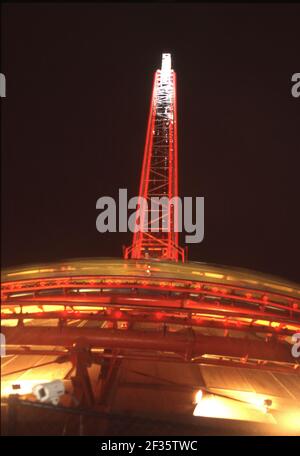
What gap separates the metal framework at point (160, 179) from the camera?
650 inches

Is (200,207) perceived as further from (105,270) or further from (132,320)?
(132,320)

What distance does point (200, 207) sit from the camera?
57.1 feet

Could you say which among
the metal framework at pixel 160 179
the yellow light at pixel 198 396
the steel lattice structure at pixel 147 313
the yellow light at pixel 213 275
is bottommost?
the yellow light at pixel 198 396

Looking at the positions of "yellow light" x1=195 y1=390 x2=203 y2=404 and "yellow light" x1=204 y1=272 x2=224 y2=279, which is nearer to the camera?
"yellow light" x1=195 y1=390 x2=203 y2=404

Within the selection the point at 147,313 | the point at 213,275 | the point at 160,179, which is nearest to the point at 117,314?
the point at 147,313

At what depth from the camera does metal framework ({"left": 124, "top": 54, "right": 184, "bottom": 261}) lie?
54.1 feet

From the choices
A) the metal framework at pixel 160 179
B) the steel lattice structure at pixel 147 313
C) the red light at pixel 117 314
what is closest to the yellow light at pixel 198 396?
the steel lattice structure at pixel 147 313

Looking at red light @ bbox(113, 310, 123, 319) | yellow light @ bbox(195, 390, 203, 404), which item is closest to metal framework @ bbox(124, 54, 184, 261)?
red light @ bbox(113, 310, 123, 319)

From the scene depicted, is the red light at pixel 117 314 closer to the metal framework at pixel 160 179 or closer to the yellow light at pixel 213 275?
the yellow light at pixel 213 275

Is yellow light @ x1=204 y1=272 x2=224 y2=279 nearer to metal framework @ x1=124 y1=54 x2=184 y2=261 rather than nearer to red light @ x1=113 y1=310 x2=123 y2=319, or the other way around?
red light @ x1=113 y1=310 x2=123 y2=319

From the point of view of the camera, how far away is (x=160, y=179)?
1980cm

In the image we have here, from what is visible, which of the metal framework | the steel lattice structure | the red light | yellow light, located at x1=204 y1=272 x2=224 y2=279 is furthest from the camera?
the metal framework

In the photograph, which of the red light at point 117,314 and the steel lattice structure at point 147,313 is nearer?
the steel lattice structure at point 147,313

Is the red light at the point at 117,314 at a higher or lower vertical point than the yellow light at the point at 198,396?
higher
